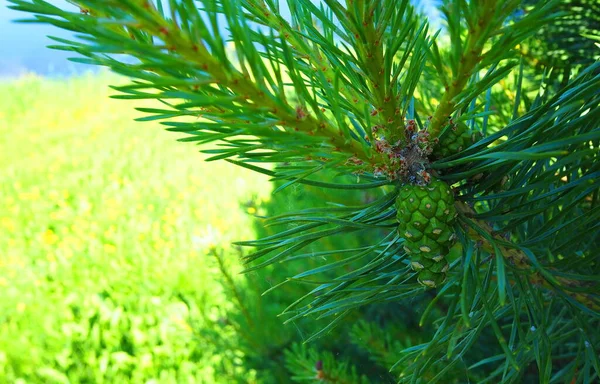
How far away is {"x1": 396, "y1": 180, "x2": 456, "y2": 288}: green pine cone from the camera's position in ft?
1.20

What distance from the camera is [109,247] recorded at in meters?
2.54

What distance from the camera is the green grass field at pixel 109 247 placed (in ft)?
6.36

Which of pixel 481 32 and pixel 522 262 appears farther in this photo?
pixel 522 262

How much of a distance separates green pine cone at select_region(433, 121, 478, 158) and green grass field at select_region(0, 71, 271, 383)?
30.2 inches

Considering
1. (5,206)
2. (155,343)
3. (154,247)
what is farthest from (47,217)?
(155,343)

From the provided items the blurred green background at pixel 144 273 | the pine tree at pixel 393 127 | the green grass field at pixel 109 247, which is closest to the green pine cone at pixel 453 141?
the pine tree at pixel 393 127

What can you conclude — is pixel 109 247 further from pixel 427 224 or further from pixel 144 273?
pixel 427 224

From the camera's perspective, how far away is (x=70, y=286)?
7.58ft

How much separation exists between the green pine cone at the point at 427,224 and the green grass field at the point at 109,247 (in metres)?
0.76

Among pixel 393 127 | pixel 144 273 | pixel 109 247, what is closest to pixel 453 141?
pixel 393 127

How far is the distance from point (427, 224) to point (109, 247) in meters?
2.37

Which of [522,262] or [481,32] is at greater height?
[481,32]

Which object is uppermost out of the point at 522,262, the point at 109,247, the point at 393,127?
the point at 109,247

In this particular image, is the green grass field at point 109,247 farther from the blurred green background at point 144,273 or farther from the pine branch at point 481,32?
the pine branch at point 481,32
